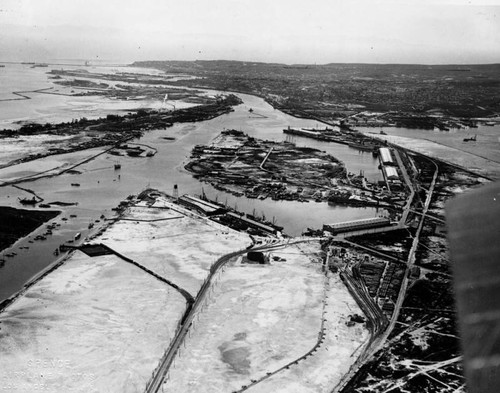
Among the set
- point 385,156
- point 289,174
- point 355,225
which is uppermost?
point 385,156

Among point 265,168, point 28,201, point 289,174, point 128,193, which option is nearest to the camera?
point 28,201

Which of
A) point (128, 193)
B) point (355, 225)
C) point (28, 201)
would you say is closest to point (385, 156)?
point (355, 225)

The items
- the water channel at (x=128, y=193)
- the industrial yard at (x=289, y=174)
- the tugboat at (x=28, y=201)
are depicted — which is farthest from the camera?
the industrial yard at (x=289, y=174)

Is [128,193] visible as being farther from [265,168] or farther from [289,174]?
[289,174]

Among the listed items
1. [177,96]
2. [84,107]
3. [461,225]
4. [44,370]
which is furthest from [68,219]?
[177,96]

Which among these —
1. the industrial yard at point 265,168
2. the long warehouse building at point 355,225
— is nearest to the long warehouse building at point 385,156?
the industrial yard at point 265,168

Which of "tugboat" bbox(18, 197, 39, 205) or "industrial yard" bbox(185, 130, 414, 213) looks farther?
"industrial yard" bbox(185, 130, 414, 213)

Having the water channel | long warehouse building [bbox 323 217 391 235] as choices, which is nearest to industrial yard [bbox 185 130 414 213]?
the water channel

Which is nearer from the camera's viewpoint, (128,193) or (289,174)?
(128,193)

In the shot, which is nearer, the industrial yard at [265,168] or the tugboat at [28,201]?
the tugboat at [28,201]

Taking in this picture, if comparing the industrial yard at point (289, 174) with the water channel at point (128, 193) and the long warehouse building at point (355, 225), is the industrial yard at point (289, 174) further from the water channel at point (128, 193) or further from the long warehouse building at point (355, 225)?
the long warehouse building at point (355, 225)

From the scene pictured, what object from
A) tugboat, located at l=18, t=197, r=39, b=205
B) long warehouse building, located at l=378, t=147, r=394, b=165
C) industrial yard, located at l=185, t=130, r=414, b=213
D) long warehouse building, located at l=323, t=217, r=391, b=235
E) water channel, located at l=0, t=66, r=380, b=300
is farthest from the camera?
long warehouse building, located at l=378, t=147, r=394, b=165

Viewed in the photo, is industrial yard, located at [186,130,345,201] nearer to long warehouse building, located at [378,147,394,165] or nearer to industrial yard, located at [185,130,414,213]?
industrial yard, located at [185,130,414,213]

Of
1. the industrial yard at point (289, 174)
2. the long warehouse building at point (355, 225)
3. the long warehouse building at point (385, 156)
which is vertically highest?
the long warehouse building at point (385, 156)
